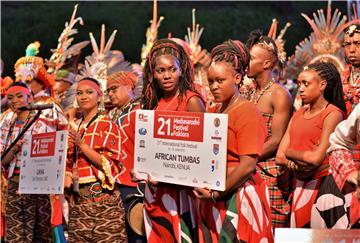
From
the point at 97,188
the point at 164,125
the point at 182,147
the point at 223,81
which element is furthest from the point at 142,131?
the point at 97,188

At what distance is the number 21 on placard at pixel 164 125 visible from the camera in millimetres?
4845

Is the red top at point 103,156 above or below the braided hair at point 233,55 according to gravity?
below

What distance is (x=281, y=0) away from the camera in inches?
733

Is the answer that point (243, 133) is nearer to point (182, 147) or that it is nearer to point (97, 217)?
point (182, 147)

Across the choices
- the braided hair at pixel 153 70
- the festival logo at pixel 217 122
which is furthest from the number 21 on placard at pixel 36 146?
the festival logo at pixel 217 122

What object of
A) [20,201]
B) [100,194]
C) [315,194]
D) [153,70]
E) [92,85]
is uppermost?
[153,70]

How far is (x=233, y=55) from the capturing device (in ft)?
16.3

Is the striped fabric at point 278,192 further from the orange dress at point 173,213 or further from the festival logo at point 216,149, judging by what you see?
the festival logo at point 216,149

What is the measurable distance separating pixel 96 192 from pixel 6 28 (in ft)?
44.1

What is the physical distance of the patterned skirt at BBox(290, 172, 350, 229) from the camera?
5219mm

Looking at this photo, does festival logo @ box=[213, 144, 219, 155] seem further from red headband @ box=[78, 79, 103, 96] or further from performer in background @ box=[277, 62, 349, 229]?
red headband @ box=[78, 79, 103, 96]

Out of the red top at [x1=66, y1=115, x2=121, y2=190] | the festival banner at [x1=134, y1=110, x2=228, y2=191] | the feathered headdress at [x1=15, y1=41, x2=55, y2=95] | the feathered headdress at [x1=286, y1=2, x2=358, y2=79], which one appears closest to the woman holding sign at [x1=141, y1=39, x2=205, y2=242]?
the festival banner at [x1=134, y1=110, x2=228, y2=191]

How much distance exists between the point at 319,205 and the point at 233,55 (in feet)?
3.58

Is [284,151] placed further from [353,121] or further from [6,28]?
[6,28]
